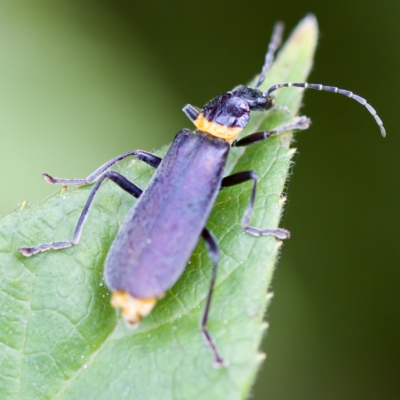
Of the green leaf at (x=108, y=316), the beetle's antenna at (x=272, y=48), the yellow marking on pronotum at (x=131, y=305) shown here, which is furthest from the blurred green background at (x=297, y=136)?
the yellow marking on pronotum at (x=131, y=305)

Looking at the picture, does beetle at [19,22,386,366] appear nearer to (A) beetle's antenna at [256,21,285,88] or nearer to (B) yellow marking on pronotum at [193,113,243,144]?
(B) yellow marking on pronotum at [193,113,243,144]

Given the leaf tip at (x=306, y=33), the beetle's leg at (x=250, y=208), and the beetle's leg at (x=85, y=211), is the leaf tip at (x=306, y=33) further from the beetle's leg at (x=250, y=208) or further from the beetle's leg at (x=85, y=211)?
the beetle's leg at (x=85, y=211)

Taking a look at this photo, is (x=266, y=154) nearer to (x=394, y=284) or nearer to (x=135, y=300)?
(x=135, y=300)

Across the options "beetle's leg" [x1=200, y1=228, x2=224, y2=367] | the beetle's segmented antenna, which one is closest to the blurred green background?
the beetle's segmented antenna

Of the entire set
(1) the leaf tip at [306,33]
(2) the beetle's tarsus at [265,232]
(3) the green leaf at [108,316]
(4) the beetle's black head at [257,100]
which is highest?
(1) the leaf tip at [306,33]

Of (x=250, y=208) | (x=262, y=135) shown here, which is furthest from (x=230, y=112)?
(x=250, y=208)

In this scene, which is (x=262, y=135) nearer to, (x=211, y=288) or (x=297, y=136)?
(x=211, y=288)

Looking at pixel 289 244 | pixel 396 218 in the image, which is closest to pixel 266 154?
pixel 289 244
